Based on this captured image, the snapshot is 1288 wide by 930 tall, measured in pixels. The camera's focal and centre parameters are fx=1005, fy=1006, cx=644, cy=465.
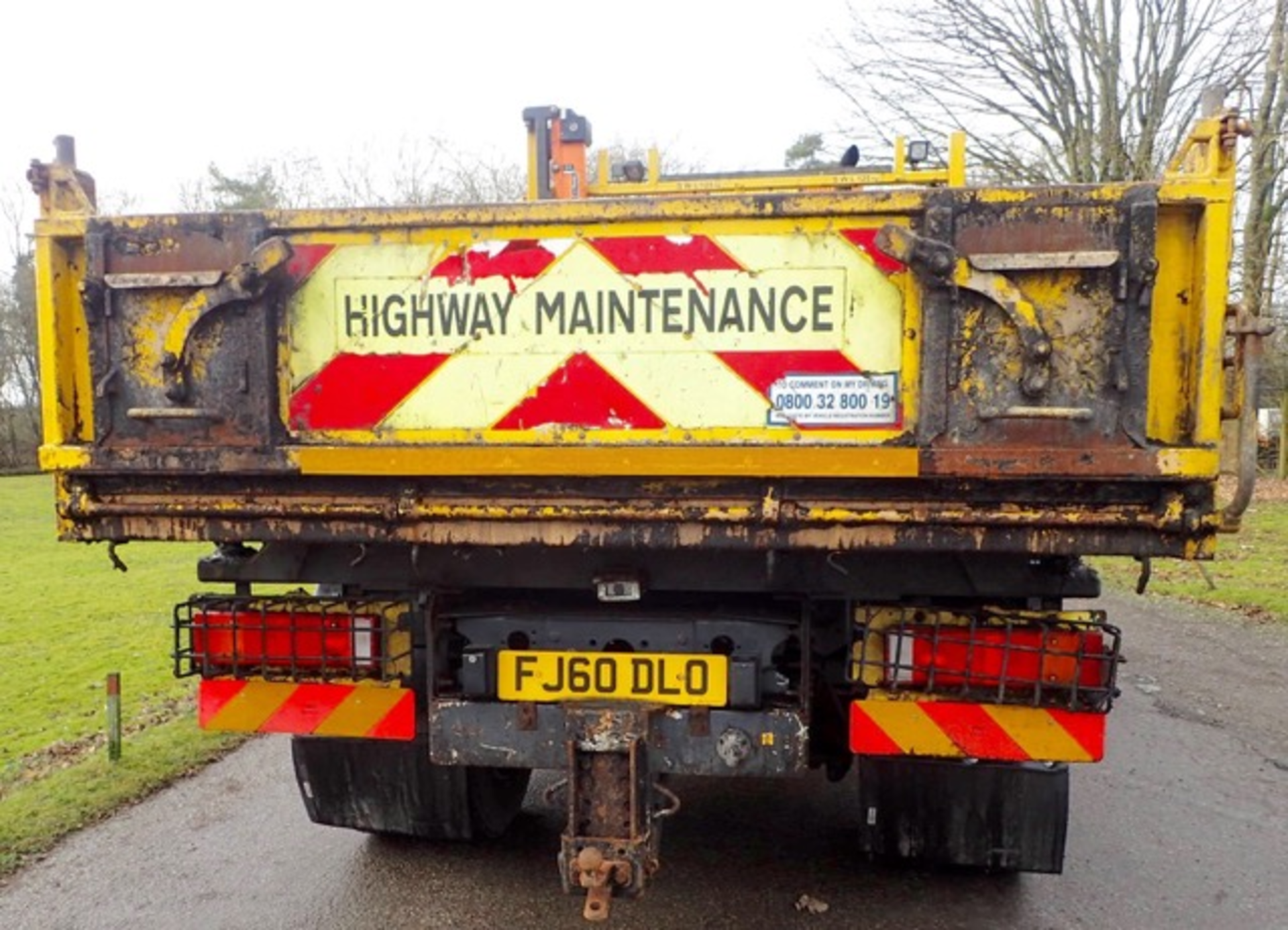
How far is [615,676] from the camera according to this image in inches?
122

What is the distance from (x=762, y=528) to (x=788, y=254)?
75 cm

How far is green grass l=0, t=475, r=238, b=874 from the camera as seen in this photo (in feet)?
14.8

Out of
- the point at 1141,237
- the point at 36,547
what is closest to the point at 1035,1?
the point at 1141,237

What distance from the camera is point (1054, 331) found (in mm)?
2609

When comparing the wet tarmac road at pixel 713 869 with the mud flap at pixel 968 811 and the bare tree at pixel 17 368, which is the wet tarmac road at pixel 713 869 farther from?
the bare tree at pixel 17 368

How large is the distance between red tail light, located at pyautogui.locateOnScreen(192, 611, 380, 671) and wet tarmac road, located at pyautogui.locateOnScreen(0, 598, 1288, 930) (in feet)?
2.94

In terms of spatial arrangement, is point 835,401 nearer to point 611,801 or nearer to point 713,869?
point 611,801

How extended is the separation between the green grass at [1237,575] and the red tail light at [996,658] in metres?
5.31

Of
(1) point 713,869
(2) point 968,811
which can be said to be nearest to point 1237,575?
(2) point 968,811

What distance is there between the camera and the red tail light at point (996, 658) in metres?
2.86

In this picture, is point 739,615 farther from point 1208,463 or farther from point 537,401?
point 1208,463

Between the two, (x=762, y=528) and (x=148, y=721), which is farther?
(x=148, y=721)

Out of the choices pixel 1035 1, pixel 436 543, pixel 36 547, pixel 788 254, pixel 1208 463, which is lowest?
pixel 36 547

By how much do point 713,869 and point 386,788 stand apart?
127cm
